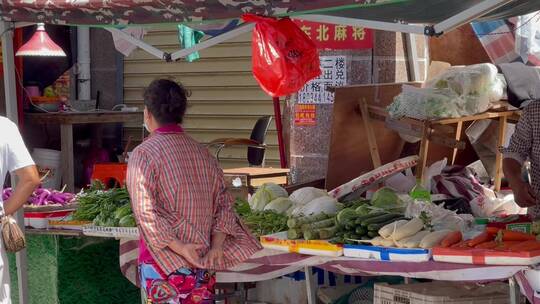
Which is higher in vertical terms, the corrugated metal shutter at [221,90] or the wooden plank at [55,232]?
the corrugated metal shutter at [221,90]

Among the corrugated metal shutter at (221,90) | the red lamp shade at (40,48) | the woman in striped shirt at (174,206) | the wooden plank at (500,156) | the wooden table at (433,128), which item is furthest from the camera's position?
the corrugated metal shutter at (221,90)

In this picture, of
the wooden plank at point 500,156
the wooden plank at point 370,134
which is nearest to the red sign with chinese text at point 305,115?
the wooden plank at point 370,134

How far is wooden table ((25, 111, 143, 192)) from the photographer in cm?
1201

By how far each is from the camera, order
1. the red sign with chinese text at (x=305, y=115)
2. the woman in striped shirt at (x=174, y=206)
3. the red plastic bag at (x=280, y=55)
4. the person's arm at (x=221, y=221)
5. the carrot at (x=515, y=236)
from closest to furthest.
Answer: the carrot at (x=515, y=236)
the woman in striped shirt at (x=174, y=206)
the person's arm at (x=221, y=221)
the red plastic bag at (x=280, y=55)
the red sign with chinese text at (x=305, y=115)

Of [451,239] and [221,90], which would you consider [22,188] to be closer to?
[451,239]

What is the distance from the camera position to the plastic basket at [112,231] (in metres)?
6.56

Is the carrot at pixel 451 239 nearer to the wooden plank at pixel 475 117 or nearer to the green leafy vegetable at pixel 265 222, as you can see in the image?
the green leafy vegetable at pixel 265 222

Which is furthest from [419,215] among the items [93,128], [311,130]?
[93,128]

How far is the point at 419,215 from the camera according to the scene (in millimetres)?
5926

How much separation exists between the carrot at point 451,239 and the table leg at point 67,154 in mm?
7387

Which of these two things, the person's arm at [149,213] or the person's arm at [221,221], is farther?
the person's arm at [221,221]

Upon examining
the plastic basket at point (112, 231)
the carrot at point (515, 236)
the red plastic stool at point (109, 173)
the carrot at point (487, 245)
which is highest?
the carrot at point (515, 236)

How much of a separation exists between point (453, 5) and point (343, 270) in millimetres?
2016

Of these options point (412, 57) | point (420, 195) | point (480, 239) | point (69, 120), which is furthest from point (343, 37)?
point (69, 120)
